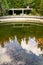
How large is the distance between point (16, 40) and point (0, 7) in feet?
96.3

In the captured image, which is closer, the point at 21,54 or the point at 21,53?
the point at 21,54

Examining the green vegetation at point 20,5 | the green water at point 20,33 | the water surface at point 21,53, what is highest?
the water surface at point 21,53

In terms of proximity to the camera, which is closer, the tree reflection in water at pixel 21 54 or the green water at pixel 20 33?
the tree reflection in water at pixel 21 54

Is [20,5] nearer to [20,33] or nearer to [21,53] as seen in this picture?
[20,33]

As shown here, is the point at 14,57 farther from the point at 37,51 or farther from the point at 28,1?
the point at 28,1

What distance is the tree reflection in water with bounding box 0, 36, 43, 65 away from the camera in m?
15.9

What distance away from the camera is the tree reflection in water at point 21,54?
15867 millimetres

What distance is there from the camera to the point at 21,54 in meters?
17.9

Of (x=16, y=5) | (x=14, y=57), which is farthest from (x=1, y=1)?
(x=14, y=57)

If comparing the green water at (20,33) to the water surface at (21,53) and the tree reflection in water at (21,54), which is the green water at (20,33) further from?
the tree reflection in water at (21,54)

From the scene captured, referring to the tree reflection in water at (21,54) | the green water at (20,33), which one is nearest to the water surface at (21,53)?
the tree reflection in water at (21,54)

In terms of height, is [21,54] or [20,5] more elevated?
[21,54]

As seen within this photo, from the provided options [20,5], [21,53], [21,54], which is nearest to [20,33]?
[21,53]

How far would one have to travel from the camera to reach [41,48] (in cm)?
1997
